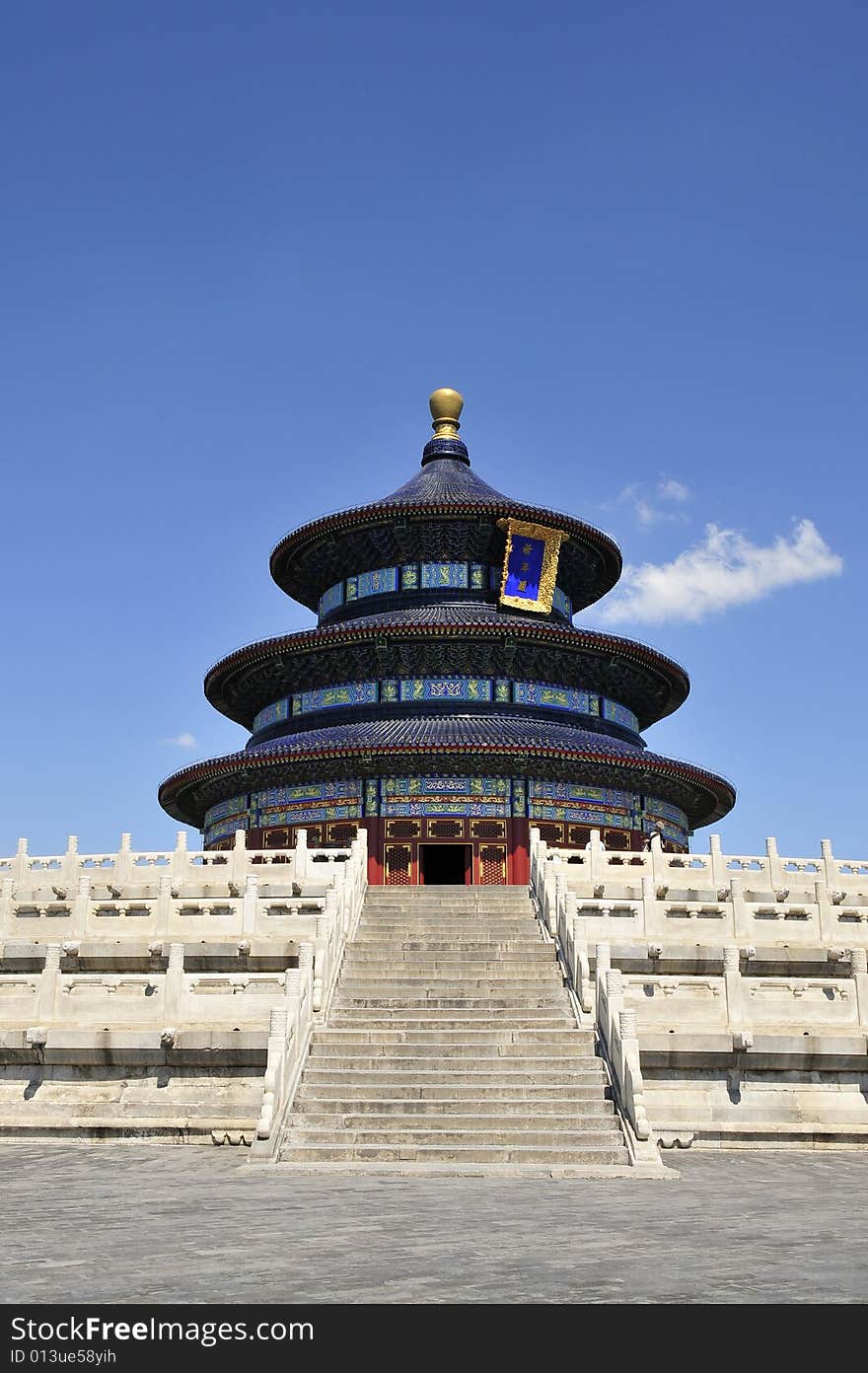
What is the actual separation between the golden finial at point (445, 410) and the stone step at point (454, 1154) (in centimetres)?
3819

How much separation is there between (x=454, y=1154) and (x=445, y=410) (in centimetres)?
3898

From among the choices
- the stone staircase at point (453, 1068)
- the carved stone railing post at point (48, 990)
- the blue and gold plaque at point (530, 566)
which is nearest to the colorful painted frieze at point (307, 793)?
the blue and gold plaque at point (530, 566)

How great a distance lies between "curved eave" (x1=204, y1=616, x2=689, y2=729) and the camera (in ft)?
129

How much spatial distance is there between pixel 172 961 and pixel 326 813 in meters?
21.1

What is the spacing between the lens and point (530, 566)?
4281 centimetres

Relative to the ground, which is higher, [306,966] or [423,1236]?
[306,966]

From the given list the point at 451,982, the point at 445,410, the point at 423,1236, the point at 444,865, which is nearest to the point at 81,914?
the point at 451,982

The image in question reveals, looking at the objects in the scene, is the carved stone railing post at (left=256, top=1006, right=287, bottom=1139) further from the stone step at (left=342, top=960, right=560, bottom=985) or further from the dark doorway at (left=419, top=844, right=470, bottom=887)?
the dark doorway at (left=419, top=844, right=470, bottom=887)

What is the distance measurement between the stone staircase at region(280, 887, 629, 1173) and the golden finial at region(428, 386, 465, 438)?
31.4 metres

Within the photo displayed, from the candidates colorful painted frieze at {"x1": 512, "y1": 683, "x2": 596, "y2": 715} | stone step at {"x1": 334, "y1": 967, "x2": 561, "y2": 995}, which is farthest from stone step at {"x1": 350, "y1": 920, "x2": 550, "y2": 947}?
colorful painted frieze at {"x1": 512, "y1": 683, "x2": 596, "y2": 715}

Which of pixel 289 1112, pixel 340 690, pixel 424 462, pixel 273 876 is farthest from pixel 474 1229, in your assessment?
pixel 424 462

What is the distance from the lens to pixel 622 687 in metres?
43.7

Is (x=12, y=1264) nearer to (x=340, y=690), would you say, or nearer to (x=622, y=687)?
(x=340, y=690)

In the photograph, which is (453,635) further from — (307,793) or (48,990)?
(48,990)
